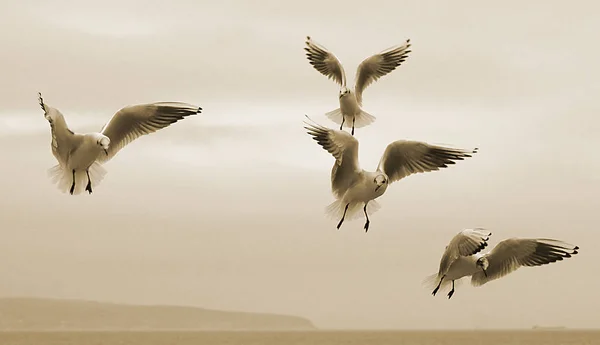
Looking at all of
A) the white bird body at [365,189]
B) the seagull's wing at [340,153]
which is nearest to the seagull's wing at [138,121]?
the seagull's wing at [340,153]

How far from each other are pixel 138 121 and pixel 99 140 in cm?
91

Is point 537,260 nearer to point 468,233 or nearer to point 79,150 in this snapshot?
point 468,233

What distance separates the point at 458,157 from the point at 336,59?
14.2 feet

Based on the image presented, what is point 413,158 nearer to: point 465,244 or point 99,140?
point 465,244

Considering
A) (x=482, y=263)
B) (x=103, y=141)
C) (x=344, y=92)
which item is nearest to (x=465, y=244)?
(x=482, y=263)

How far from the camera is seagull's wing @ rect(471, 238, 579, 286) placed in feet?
43.8

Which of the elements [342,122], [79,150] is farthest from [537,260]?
[79,150]

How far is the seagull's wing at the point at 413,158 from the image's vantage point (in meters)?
12.8

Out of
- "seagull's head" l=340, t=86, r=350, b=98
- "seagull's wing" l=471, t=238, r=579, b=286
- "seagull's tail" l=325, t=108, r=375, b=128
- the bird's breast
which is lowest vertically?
"seagull's wing" l=471, t=238, r=579, b=286

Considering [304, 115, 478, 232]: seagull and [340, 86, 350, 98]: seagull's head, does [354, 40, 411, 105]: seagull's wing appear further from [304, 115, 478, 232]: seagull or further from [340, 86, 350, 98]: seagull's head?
[304, 115, 478, 232]: seagull

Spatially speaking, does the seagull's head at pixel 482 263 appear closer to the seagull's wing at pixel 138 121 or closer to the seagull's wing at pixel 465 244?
the seagull's wing at pixel 465 244

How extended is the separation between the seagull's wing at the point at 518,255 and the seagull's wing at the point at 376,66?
165 inches

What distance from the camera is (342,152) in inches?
481

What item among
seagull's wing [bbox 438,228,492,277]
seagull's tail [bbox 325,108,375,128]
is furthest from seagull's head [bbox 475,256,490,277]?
seagull's tail [bbox 325,108,375,128]
